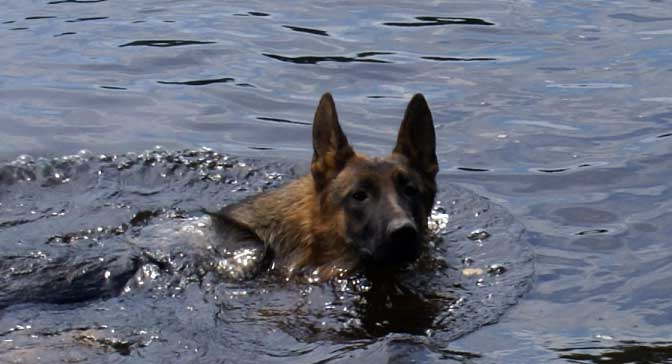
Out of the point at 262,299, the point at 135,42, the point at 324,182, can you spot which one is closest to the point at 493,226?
the point at 324,182

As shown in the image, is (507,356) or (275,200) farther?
(275,200)

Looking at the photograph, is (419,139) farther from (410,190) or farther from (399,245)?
(399,245)

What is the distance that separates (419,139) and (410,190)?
463 mm

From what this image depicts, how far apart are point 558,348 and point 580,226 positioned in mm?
2388

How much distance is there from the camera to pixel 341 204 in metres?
8.48

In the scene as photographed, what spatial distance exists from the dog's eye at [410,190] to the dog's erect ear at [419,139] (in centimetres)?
26

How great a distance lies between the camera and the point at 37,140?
11422mm

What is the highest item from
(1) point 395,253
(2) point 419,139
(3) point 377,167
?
(2) point 419,139

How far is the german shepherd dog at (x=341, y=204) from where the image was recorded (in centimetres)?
828

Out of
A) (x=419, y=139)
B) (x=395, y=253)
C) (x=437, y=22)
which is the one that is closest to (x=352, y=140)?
(x=419, y=139)

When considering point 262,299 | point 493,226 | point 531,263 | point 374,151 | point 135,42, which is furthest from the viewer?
point 135,42

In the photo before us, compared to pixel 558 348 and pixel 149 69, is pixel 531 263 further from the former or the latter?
pixel 149 69

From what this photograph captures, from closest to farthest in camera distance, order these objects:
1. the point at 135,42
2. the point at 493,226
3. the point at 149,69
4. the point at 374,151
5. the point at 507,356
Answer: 1. the point at 507,356
2. the point at 493,226
3. the point at 374,151
4. the point at 149,69
5. the point at 135,42

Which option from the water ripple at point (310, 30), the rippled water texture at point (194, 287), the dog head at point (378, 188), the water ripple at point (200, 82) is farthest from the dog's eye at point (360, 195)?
the water ripple at point (310, 30)
